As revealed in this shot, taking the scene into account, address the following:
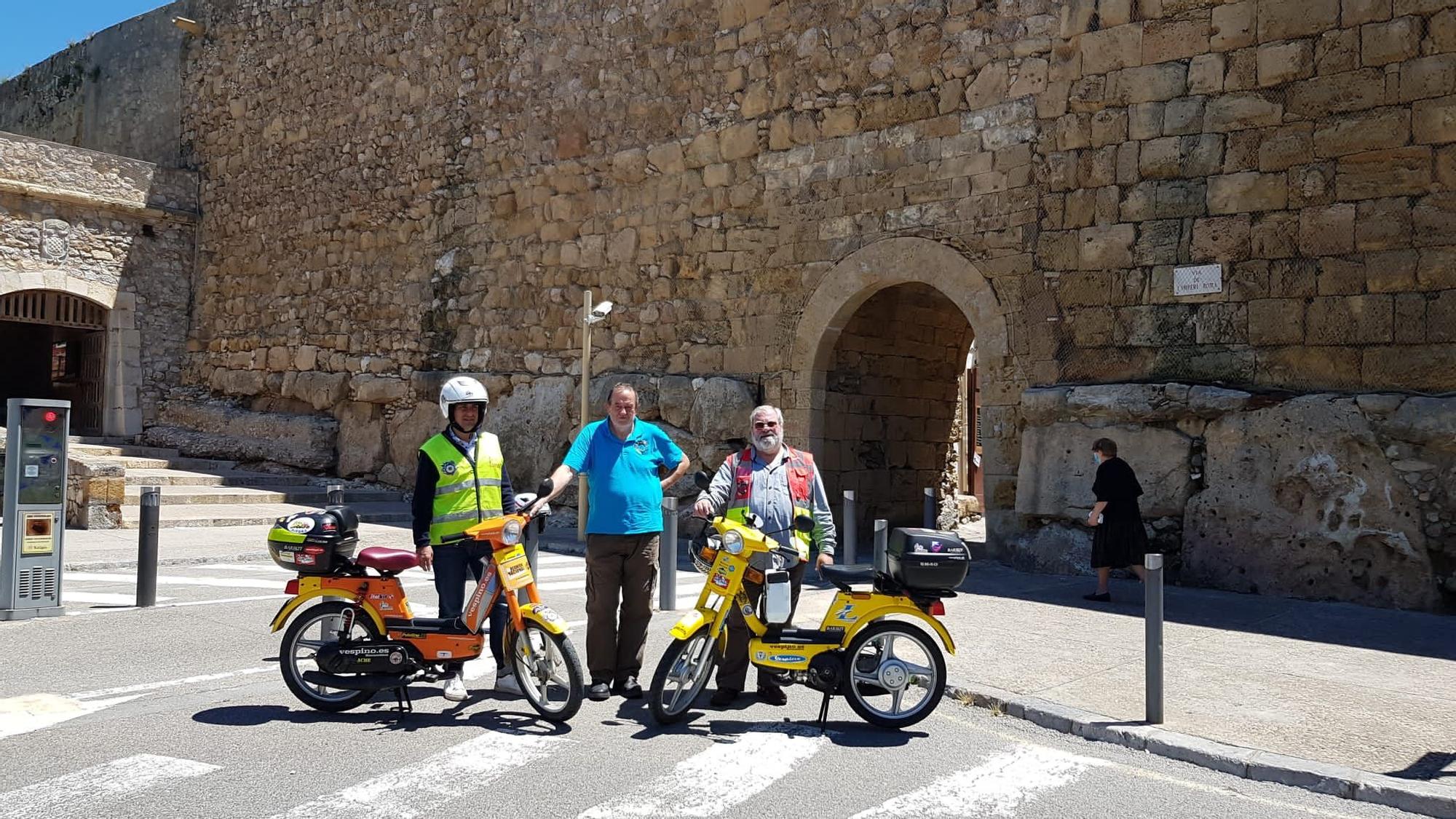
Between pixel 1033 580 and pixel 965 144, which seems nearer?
pixel 1033 580

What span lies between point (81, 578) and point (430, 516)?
5.38 metres

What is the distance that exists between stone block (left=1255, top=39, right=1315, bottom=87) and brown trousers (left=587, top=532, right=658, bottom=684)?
261 inches

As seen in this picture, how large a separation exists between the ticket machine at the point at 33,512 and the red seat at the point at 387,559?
3431 mm

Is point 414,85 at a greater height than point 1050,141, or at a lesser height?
greater

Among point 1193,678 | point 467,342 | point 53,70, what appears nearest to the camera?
point 1193,678

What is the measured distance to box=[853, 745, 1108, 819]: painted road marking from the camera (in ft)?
13.2

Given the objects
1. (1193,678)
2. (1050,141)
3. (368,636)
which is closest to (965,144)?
(1050,141)

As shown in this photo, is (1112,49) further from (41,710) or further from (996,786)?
(41,710)

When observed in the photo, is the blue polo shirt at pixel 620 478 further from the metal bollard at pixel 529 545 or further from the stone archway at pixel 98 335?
the stone archway at pixel 98 335

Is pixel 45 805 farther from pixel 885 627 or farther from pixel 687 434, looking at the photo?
pixel 687 434

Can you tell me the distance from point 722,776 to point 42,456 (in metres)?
5.61

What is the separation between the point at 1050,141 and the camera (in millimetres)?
10297

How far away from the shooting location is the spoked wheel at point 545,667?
5.00 meters

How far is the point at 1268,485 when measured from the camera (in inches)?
352
